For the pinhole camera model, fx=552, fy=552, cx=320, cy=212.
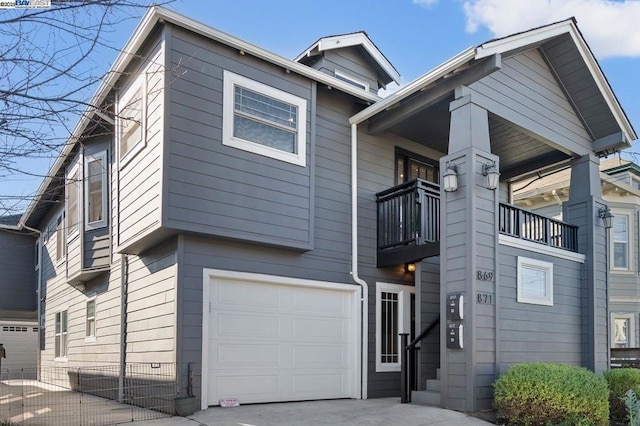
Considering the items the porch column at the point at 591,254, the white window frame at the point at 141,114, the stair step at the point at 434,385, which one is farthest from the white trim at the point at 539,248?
the white window frame at the point at 141,114

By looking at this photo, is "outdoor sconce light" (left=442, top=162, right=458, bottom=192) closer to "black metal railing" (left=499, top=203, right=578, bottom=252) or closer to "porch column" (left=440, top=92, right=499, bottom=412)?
"porch column" (left=440, top=92, right=499, bottom=412)

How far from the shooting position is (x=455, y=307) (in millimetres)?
7625

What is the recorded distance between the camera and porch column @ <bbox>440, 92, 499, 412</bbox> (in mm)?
7410

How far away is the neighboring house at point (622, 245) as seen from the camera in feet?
50.6

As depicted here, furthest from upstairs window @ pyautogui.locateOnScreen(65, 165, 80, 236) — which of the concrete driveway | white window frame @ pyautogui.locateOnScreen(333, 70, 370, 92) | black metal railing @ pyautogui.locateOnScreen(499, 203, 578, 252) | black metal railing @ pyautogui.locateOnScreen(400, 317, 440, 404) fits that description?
black metal railing @ pyautogui.locateOnScreen(499, 203, 578, 252)

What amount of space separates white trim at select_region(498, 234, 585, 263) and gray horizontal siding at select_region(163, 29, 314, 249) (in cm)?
298

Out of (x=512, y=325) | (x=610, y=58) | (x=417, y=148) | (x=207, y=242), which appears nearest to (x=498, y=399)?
(x=512, y=325)

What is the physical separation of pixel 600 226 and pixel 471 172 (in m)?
4.18

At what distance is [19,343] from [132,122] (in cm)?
1321

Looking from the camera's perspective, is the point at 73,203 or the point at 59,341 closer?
the point at 73,203

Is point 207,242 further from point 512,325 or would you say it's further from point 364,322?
point 512,325

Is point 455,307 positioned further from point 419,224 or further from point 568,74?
point 568,74

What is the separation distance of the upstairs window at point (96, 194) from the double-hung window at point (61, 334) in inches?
157

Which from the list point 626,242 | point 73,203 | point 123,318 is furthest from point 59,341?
point 626,242
